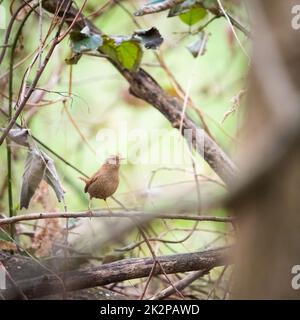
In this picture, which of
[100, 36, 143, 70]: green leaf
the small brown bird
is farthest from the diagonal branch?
the small brown bird

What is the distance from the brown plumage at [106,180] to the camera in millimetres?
1424

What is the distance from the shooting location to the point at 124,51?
1.52 metres

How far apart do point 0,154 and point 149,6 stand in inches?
33.3

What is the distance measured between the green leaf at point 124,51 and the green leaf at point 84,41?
39mm

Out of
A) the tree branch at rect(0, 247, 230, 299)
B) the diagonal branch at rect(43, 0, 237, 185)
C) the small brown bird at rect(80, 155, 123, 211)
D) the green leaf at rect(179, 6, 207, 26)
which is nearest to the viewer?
the tree branch at rect(0, 247, 230, 299)

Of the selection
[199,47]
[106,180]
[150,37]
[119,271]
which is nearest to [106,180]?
[106,180]

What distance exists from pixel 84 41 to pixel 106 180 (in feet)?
0.97

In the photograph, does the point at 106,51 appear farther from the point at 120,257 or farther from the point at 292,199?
the point at 292,199

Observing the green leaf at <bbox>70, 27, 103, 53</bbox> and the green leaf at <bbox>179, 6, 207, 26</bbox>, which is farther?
the green leaf at <bbox>179, 6, 207, 26</bbox>

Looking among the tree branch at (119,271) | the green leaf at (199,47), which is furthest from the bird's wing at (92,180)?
the green leaf at (199,47)

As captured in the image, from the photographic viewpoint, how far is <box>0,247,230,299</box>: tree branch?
1.30m

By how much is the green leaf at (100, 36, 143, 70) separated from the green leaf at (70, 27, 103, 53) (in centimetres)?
4

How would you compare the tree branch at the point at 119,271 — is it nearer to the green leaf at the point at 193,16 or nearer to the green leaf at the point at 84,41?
the green leaf at the point at 84,41

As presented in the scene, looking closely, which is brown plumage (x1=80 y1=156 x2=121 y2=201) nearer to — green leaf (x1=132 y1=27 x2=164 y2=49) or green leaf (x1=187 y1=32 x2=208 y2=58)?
green leaf (x1=132 y1=27 x2=164 y2=49)
